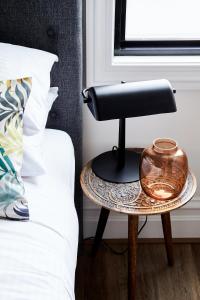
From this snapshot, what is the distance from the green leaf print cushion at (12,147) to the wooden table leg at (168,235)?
0.63 metres

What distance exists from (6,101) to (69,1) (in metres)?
0.41

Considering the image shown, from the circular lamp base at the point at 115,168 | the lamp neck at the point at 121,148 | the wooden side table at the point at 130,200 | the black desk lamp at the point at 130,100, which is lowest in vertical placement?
the wooden side table at the point at 130,200

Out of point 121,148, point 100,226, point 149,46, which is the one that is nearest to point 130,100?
point 121,148

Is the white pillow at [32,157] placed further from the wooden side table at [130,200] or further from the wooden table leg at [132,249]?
the wooden table leg at [132,249]

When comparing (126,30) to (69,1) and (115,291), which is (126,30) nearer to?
(69,1)

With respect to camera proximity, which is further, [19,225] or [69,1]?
[69,1]

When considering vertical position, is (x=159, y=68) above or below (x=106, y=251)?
above

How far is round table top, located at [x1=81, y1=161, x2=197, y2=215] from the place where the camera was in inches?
49.4

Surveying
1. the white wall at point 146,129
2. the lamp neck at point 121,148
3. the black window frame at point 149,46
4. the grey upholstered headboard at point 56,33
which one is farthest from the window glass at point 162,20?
the lamp neck at point 121,148

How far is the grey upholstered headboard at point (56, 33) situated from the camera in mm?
1293

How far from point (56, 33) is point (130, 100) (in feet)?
1.06

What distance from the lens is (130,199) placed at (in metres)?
1.29

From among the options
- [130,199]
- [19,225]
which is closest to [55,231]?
[19,225]

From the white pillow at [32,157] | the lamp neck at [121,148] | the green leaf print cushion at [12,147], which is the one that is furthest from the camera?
the lamp neck at [121,148]
